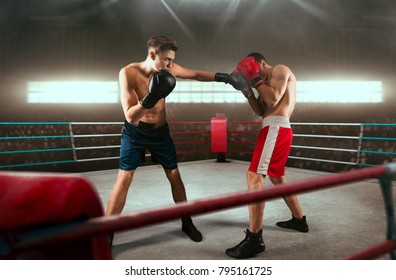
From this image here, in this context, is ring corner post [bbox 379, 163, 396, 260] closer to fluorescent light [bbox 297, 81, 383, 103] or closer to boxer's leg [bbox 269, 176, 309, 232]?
boxer's leg [bbox 269, 176, 309, 232]

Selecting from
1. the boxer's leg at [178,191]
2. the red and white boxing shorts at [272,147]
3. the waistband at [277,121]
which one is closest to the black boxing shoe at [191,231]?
the boxer's leg at [178,191]

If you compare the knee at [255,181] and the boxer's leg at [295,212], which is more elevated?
the knee at [255,181]

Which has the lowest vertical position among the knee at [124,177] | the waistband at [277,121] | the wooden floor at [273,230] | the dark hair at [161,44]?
the wooden floor at [273,230]

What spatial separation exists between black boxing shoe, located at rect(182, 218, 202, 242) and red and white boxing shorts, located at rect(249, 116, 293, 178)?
0.50 metres

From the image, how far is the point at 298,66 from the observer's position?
7715 mm

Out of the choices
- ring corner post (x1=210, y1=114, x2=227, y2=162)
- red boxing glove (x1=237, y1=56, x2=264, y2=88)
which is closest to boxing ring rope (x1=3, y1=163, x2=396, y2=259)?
red boxing glove (x1=237, y1=56, x2=264, y2=88)

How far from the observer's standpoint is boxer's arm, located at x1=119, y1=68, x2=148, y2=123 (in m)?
1.58

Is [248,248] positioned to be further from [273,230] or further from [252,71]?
[252,71]

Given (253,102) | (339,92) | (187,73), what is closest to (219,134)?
(187,73)

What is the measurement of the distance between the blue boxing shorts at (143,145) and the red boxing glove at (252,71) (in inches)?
23.0

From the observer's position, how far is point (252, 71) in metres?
1.75

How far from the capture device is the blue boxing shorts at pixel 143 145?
5.69 feet

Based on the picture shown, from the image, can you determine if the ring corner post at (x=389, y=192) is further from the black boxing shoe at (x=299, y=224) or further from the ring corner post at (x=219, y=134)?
the ring corner post at (x=219, y=134)

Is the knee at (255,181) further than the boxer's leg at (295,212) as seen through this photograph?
No
